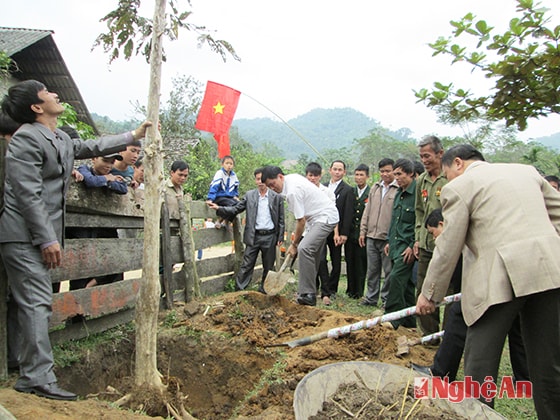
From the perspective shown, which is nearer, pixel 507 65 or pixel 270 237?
pixel 507 65

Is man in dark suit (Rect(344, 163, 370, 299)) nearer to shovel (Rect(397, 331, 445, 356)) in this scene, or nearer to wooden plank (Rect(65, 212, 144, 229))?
shovel (Rect(397, 331, 445, 356))

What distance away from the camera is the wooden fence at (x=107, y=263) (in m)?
3.59

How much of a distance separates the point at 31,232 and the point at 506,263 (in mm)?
2885

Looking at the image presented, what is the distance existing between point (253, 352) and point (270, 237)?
2642 mm

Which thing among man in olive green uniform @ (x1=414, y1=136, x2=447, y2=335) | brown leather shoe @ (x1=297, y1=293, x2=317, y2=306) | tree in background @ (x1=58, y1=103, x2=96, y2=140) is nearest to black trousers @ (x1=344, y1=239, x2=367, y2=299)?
brown leather shoe @ (x1=297, y1=293, x2=317, y2=306)

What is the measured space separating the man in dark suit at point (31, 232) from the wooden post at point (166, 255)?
7.17 feet

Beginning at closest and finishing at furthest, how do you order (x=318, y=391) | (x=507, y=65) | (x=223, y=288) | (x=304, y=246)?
(x=318, y=391) → (x=507, y=65) → (x=304, y=246) → (x=223, y=288)

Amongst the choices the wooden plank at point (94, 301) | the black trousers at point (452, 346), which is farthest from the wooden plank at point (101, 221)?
the black trousers at point (452, 346)

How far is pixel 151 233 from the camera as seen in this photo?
11.0ft

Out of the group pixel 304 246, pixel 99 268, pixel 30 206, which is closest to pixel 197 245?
pixel 304 246

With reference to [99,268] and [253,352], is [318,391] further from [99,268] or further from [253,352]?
[99,268]

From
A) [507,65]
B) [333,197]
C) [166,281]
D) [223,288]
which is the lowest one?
[223,288]

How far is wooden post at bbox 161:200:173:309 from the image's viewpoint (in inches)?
202

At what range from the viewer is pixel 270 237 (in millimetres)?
6711
